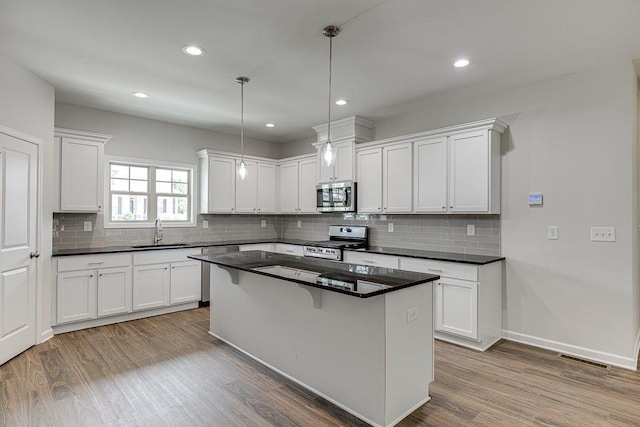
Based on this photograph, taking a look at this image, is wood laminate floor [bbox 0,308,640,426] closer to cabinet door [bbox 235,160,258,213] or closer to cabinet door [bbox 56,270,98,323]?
cabinet door [bbox 56,270,98,323]

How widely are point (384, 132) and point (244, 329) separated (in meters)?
3.26

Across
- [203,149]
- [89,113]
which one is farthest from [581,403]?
[89,113]

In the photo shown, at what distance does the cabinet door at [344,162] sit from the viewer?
4961 millimetres

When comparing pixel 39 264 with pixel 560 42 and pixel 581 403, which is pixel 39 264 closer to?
pixel 581 403

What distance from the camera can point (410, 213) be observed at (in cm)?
439

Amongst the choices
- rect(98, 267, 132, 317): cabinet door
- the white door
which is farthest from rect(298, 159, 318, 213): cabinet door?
the white door

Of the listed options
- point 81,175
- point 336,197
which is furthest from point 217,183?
point 336,197

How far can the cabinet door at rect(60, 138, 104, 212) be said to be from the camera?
13.4ft

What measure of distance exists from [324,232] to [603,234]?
371 cm

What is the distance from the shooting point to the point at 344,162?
5.04 m

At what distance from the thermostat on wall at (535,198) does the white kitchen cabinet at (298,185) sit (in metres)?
3.00

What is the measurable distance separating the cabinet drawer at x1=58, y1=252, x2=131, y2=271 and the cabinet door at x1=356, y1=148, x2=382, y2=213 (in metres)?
3.14

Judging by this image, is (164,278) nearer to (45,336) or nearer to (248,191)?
(45,336)

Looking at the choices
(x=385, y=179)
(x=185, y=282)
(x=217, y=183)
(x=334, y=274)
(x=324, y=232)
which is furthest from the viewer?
(x=324, y=232)
